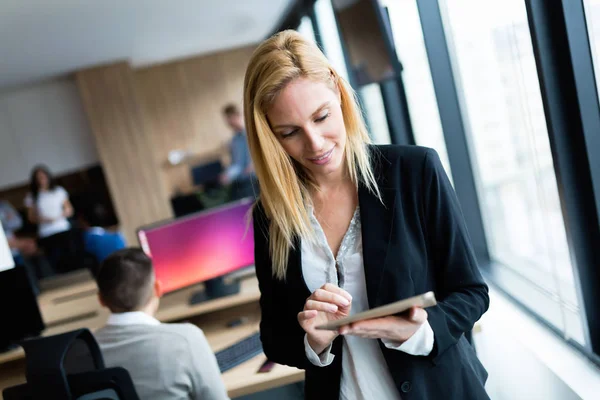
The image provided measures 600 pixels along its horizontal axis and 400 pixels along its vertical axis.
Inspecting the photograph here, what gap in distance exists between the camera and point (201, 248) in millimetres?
2594

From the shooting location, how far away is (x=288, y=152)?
1161mm

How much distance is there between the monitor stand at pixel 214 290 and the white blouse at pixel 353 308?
151 cm

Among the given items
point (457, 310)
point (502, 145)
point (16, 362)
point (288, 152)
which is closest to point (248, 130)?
point (288, 152)

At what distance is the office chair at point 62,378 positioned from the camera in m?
1.15

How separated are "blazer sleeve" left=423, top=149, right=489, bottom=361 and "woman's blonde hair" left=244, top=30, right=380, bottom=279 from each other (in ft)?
0.40

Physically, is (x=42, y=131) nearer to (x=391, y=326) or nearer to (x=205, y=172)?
(x=205, y=172)

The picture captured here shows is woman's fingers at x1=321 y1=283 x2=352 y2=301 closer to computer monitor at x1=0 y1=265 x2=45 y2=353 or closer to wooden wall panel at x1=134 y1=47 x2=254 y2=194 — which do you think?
computer monitor at x1=0 y1=265 x2=45 y2=353

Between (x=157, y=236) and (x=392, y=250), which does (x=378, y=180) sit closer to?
(x=392, y=250)

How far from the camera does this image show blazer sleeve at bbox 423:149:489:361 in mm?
1037

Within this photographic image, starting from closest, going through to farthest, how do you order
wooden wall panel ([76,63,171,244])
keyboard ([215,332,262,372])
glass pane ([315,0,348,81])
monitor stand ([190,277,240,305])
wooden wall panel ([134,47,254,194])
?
keyboard ([215,332,262,372]) < monitor stand ([190,277,240,305]) < glass pane ([315,0,348,81]) < wooden wall panel ([76,63,171,244]) < wooden wall panel ([134,47,254,194])

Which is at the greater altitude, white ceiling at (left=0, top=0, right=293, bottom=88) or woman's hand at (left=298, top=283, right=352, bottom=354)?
white ceiling at (left=0, top=0, right=293, bottom=88)

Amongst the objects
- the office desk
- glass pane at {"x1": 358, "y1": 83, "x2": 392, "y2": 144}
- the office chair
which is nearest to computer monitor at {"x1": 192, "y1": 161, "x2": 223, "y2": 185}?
glass pane at {"x1": 358, "y1": 83, "x2": 392, "y2": 144}

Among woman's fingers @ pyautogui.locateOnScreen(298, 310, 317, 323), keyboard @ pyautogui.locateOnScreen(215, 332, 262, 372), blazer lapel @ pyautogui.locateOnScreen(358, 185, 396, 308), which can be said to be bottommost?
keyboard @ pyautogui.locateOnScreen(215, 332, 262, 372)

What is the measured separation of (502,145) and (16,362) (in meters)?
2.57
